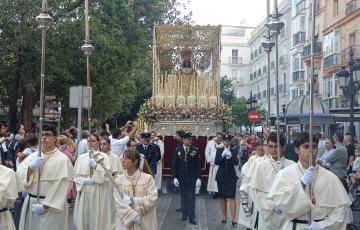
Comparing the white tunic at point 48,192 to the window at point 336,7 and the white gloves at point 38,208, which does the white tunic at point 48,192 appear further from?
the window at point 336,7

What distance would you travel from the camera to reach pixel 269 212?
6555 millimetres

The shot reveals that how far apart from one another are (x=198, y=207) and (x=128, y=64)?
11731 millimetres

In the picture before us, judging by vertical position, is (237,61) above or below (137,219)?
above

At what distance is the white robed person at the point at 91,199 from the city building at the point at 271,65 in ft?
106

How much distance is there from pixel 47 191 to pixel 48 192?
0.02 meters

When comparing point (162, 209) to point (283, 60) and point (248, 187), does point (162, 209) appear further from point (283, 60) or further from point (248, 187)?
point (283, 60)

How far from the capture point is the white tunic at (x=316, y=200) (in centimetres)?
543

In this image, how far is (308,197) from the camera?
544 cm

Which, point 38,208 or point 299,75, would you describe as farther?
point 299,75

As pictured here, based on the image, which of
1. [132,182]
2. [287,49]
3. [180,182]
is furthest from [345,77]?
[287,49]

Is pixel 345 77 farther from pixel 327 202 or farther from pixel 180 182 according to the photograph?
pixel 327 202

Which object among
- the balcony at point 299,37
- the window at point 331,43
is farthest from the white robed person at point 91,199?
the balcony at point 299,37

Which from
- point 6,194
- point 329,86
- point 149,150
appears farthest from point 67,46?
point 329,86

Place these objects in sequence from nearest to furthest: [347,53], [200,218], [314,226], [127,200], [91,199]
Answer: [314,226]
[127,200]
[91,199]
[200,218]
[347,53]
